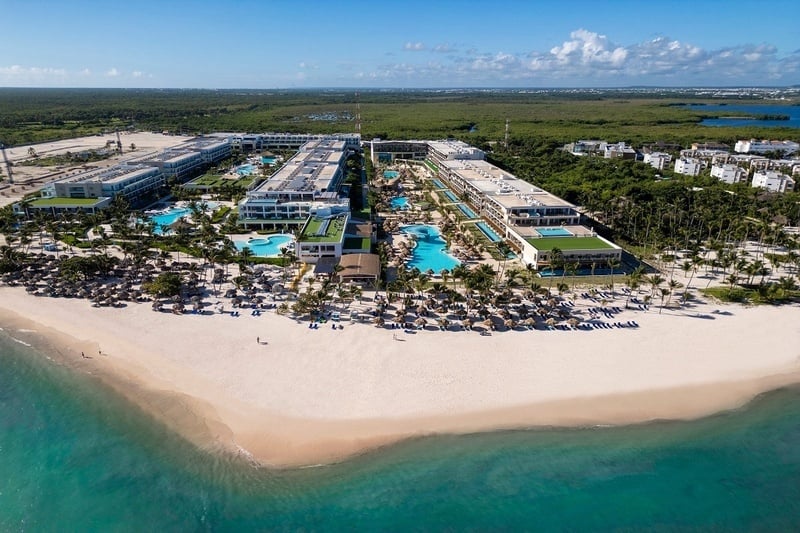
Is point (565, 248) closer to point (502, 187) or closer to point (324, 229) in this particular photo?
point (502, 187)

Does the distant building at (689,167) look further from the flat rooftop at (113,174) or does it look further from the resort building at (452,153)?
the flat rooftop at (113,174)

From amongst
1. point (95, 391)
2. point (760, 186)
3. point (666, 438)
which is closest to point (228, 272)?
point (95, 391)

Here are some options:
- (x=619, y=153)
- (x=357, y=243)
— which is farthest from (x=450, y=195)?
(x=619, y=153)

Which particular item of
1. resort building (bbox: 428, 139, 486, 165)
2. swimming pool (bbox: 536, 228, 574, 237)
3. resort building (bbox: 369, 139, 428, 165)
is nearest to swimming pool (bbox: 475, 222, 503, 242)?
swimming pool (bbox: 536, 228, 574, 237)

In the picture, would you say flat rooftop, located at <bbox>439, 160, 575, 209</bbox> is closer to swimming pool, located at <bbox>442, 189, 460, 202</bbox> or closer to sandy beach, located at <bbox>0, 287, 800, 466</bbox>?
swimming pool, located at <bbox>442, 189, 460, 202</bbox>

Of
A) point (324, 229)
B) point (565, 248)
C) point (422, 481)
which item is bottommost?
point (422, 481)

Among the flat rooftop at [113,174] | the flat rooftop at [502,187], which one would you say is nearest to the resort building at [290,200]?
the flat rooftop at [502,187]
